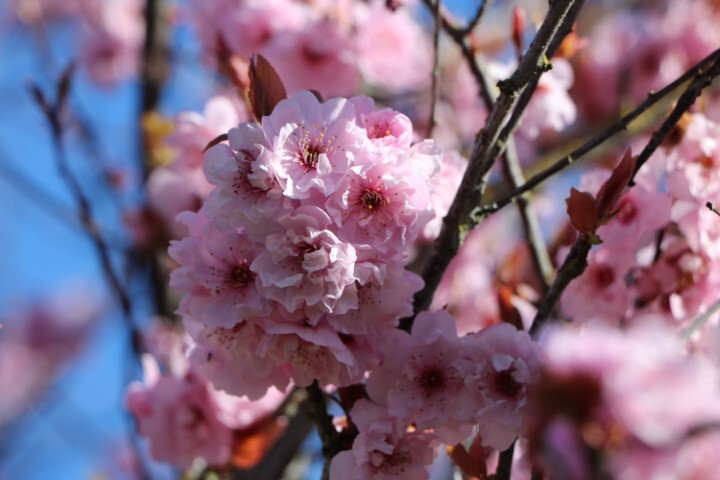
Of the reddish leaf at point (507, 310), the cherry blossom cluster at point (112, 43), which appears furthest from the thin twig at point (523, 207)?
the cherry blossom cluster at point (112, 43)

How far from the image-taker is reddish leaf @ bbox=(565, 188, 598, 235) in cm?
125

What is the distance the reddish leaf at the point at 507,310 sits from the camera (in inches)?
56.6

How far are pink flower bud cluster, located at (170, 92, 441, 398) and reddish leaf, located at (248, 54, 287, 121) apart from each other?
8 cm

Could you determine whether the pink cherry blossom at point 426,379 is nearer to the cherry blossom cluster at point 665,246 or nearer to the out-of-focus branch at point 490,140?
the out-of-focus branch at point 490,140

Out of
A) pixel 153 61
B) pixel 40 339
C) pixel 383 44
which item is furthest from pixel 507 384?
pixel 40 339

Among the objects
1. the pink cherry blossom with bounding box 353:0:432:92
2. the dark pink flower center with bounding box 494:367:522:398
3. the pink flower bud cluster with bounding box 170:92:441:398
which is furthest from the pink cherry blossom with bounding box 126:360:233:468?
the pink cherry blossom with bounding box 353:0:432:92

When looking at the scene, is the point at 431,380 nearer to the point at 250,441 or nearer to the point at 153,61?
the point at 250,441

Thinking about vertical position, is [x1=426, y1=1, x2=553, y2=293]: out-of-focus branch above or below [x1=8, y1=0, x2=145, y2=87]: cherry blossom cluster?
below

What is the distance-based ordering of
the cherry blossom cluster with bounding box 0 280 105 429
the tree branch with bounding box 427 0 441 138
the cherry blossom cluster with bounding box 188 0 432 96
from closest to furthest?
the tree branch with bounding box 427 0 441 138 < the cherry blossom cluster with bounding box 188 0 432 96 < the cherry blossom cluster with bounding box 0 280 105 429

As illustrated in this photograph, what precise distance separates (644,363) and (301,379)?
60 centimetres

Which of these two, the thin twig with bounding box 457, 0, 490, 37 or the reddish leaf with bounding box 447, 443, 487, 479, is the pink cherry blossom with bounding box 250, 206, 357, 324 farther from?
the thin twig with bounding box 457, 0, 490, 37

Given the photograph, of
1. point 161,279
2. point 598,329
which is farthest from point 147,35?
point 598,329

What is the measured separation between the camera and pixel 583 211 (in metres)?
1.25

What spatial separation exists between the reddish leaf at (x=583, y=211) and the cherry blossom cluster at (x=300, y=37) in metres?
1.11
